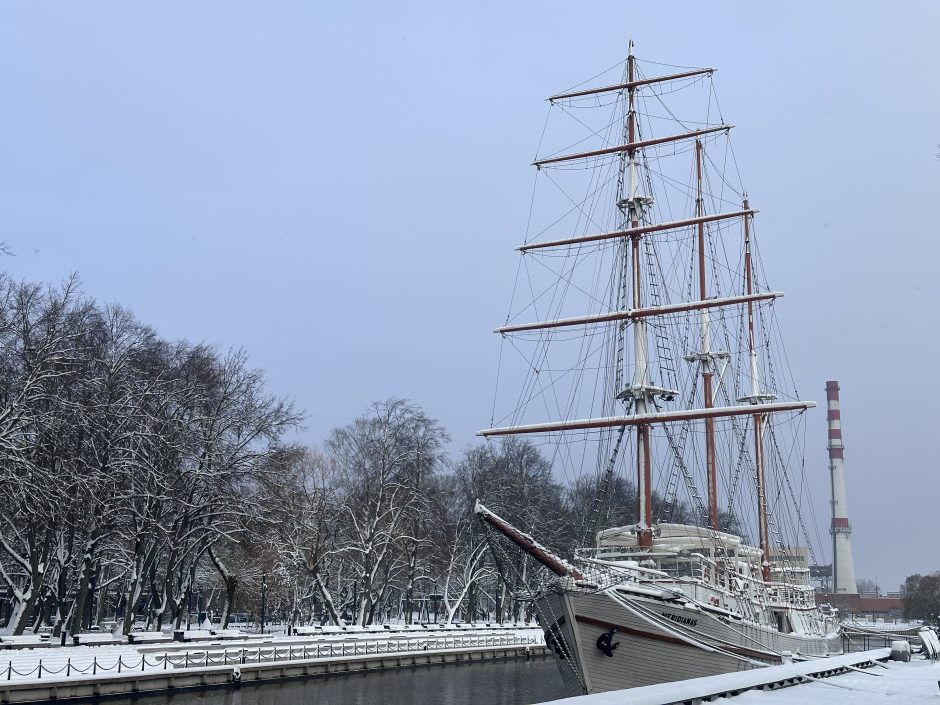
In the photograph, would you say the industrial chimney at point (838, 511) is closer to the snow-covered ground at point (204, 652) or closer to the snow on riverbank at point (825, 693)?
the snow-covered ground at point (204, 652)

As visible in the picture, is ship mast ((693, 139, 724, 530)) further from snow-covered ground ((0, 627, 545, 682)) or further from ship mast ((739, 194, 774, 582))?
snow-covered ground ((0, 627, 545, 682))

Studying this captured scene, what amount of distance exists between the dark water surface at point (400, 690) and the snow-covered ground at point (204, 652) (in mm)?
1603

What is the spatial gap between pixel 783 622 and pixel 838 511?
96199 mm

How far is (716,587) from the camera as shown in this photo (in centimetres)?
3444

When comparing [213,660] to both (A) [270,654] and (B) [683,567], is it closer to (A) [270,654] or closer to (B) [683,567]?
(A) [270,654]

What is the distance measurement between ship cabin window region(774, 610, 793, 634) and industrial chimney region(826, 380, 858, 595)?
93.9 metres

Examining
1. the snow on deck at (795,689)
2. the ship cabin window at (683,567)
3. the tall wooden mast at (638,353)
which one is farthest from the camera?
the tall wooden mast at (638,353)

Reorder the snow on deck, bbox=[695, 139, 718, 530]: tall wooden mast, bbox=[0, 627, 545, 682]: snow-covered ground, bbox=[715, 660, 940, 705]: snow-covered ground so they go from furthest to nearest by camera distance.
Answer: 1. bbox=[695, 139, 718, 530]: tall wooden mast
2. bbox=[0, 627, 545, 682]: snow-covered ground
3. bbox=[715, 660, 940, 705]: snow-covered ground
4. the snow on deck

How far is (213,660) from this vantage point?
38.0 m

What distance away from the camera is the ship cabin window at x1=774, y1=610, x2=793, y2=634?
4162 cm

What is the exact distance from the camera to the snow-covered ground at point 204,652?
105 ft

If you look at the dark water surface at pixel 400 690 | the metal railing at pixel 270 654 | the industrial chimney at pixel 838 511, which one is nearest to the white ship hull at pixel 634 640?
the dark water surface at pixel 400 690

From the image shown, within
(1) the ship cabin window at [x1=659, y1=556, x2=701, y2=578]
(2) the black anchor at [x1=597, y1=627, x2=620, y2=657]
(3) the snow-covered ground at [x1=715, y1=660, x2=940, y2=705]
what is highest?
(1) the ship cabin window at [x1=659, y1=556, x2=701, y2=578]

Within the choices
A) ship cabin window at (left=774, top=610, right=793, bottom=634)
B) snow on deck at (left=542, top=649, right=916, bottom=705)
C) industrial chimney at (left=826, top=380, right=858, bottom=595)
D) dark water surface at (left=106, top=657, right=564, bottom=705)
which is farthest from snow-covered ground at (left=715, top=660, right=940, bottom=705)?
industrial chimney at (left=826, top=380, right=858, bottom=595)
